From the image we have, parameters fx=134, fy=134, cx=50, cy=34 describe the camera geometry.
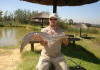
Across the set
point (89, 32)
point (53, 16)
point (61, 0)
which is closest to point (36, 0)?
point (61, 0)

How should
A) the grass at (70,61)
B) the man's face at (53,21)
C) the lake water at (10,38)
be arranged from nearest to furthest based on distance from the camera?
the man's face at (53,21) → the grass at (70,61) → the lake water at (10,38)

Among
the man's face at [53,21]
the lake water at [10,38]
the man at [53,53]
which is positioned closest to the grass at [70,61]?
the man at [53,53]

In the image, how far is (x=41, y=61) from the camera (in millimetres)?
3018

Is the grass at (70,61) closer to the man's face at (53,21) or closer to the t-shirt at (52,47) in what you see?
the t-shirt at (52,47)

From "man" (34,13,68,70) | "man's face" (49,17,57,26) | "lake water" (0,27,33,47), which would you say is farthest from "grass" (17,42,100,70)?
"lake water" (0,27,33,47)

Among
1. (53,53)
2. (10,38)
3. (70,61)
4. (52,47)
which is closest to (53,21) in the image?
(52,47)

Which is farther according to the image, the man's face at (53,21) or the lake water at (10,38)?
the lake water at (10,38)

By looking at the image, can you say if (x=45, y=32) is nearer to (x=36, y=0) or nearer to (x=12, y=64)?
(x=12, y=64)

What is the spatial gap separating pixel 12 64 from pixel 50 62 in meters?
1.93

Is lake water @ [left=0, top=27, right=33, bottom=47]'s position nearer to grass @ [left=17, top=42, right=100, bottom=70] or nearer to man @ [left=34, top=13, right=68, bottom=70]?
grass @ [left=17, top=42, right=100, bottom=70]

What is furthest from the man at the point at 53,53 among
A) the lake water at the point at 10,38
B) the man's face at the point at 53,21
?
the lake water at the point at 10,38

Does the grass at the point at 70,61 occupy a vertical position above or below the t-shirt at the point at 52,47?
below

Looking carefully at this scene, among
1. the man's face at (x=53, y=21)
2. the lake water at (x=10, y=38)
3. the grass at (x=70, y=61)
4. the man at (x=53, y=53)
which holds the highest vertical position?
the man's face at (x=53, y=21)

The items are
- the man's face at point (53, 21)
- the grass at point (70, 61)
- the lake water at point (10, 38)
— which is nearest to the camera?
the man's face at point (53, 21)
